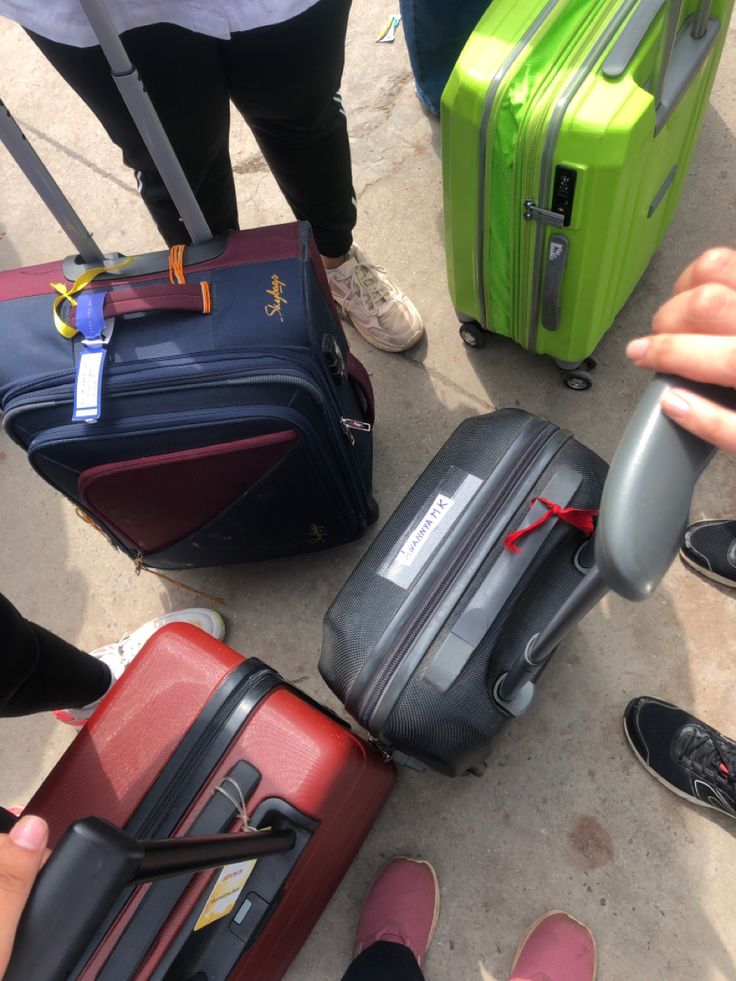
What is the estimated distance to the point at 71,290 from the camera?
975mm

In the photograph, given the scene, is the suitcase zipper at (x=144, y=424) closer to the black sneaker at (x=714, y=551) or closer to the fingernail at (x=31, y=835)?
the fingernail at (x=31, y=835)

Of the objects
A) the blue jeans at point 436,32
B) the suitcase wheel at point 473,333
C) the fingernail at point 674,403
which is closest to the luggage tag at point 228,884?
the fingernail at point 674,403

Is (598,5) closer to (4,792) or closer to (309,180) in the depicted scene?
(309,180)

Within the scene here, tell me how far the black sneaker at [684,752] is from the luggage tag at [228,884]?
693 millimetres

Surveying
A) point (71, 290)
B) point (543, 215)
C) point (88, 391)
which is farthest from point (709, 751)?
point (71, 290)

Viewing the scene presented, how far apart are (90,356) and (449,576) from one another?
57 cm

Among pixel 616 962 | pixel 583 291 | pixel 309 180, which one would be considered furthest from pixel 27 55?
pixel 616 962

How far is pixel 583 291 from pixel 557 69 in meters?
0.34

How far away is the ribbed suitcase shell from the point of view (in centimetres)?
98

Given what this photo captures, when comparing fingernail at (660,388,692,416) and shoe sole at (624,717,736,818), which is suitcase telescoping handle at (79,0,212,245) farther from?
shoe sole at (624,717,736,818)

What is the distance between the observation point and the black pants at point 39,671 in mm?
959

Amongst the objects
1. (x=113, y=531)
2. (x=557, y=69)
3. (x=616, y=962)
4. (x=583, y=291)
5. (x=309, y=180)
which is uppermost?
(x=557, y=69)

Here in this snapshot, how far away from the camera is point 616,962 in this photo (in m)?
1.15

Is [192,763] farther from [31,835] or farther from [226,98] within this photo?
[226,98]
